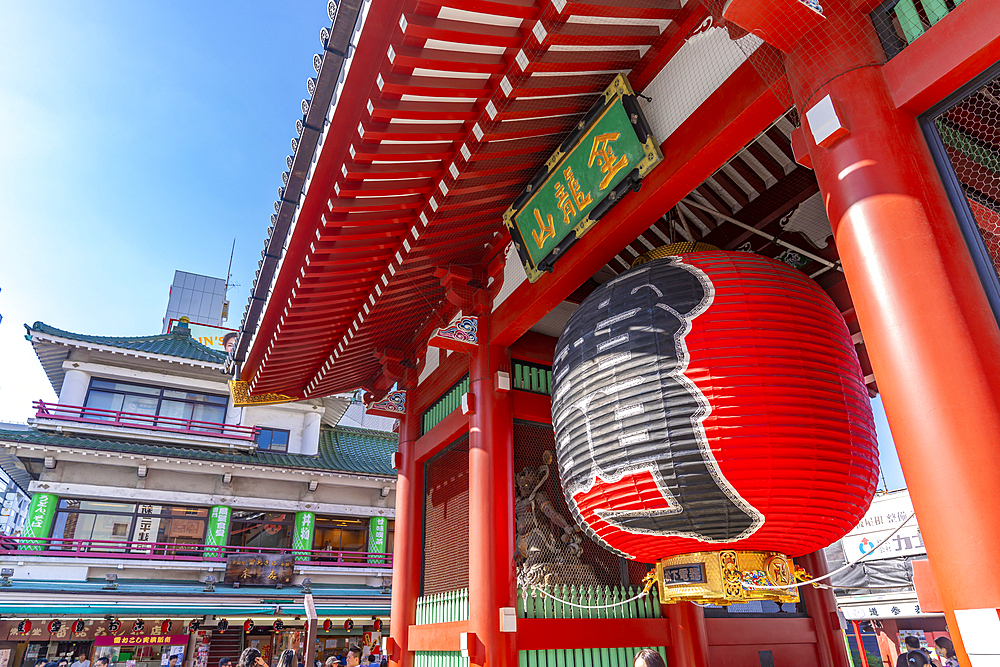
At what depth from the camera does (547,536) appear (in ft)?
20.3

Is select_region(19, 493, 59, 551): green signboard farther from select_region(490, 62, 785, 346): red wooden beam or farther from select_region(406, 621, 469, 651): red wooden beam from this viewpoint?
select_region(490, 62, 785, 346): red wooden beam

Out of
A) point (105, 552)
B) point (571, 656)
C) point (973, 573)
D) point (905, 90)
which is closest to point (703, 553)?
point (973, 573)

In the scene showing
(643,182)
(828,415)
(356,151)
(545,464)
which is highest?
(356,151)

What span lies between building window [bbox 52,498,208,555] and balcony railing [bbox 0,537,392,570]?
3 cm

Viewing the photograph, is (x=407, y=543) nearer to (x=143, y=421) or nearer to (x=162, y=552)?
(x=162, y=552)

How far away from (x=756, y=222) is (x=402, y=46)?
3.90 metres

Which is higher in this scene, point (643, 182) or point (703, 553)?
point (643, 182)

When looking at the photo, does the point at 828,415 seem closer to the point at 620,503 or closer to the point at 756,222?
the point at 620,503

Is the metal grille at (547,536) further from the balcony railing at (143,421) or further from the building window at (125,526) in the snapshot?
the balcony railing at (143,421)

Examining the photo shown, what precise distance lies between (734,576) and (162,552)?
16.2 metres

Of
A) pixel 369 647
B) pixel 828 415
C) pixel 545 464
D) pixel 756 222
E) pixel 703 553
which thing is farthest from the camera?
pixel 369 647

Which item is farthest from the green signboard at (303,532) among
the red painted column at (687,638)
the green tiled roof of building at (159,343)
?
the red painted column at (687,638)

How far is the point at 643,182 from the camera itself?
172 inches

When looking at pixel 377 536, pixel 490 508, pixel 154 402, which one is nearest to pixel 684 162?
pixel 490 508
